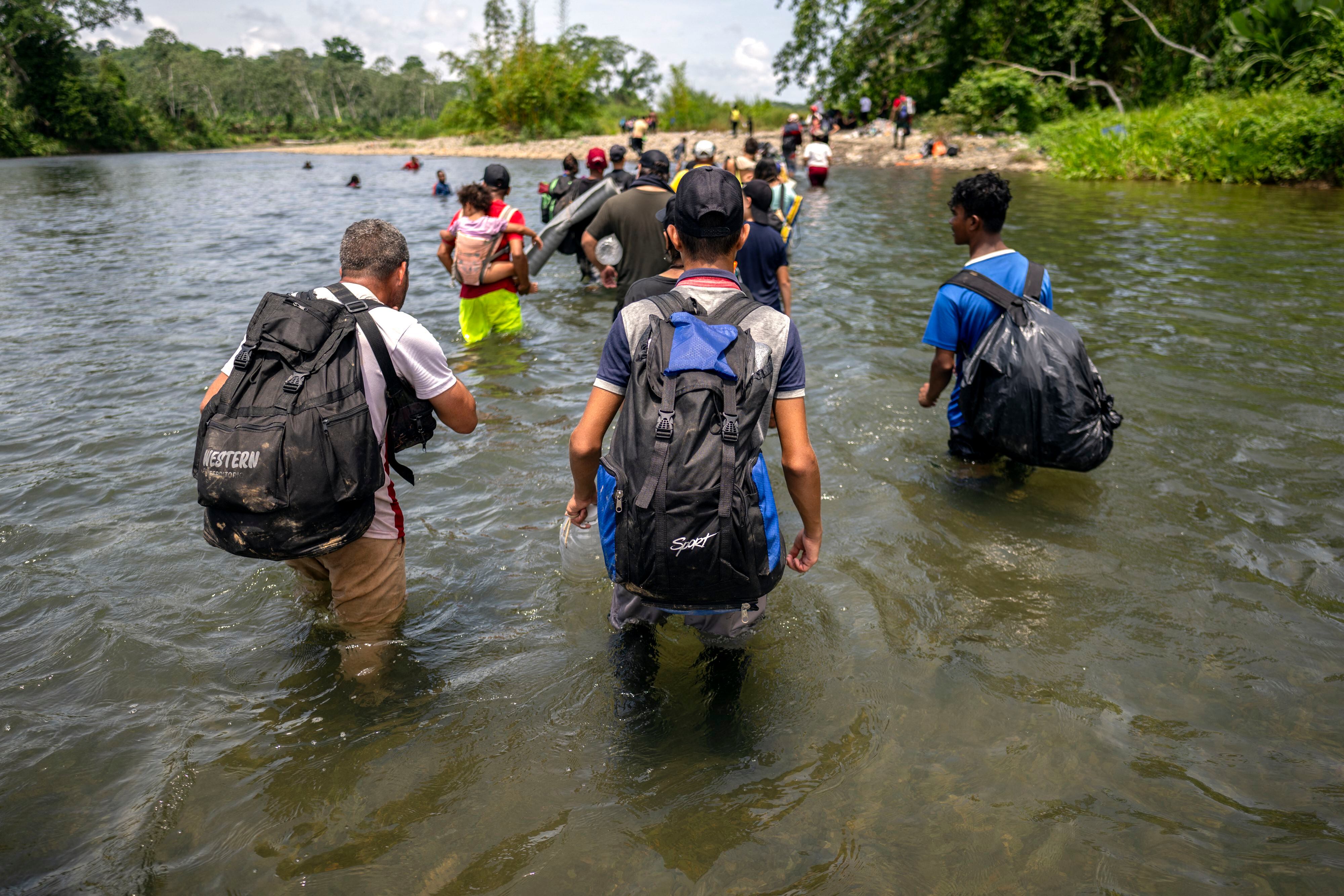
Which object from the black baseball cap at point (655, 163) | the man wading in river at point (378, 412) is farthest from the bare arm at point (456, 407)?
the black baseball cap at point (655, 163)

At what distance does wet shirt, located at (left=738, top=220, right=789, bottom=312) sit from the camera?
5902 mm

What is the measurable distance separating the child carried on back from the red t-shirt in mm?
21

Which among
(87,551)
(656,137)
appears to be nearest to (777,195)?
(87,551)

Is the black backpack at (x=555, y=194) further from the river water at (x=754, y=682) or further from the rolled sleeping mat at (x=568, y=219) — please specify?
the river water at (x=754, y=682)

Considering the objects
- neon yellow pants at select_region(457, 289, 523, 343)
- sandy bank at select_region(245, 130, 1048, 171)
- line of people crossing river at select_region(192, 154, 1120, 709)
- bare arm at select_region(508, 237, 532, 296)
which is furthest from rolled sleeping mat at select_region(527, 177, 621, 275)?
sandy bank at select_region(245, 130, 1048, 171)

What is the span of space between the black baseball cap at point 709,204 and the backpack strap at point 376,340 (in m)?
1.10

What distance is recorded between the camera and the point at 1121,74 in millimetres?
29125

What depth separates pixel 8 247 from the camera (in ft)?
50.0

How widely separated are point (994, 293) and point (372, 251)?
9.84ft

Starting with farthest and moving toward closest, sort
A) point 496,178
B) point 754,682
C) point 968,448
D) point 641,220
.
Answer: point 496,178, point 641,220, point 968,448, point 754,682

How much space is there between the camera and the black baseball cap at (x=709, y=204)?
94.3 inches

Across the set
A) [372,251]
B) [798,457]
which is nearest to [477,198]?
[372,251]

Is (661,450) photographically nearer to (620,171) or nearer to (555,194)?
(620,171)

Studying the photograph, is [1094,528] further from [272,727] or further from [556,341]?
[556,341]
